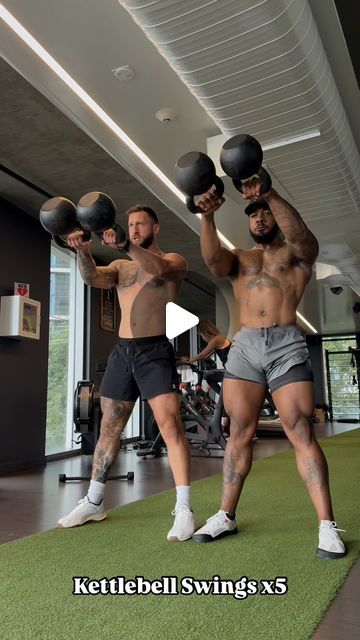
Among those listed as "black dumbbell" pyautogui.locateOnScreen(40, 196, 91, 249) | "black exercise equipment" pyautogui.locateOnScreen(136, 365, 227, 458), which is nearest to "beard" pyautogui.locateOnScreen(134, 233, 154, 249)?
"black dumbbell" pyautogui.locateOnScreen(40, 196, 91, 249)

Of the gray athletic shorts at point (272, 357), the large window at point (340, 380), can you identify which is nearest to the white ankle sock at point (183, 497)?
the gray athletic shorts at point (272, 357)

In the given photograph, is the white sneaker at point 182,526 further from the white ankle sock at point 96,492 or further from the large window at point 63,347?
the large window at point 63,347

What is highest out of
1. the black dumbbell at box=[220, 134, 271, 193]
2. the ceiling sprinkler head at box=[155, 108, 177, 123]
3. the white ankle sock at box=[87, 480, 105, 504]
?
the ceiling sprinkler head at box=[155, 108, 177, 123]

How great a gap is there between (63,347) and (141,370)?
4.22m

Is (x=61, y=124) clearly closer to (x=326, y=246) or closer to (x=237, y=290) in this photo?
(x=237, y=290)

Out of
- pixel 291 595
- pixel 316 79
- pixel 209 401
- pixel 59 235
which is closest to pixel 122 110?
pixel 316 79

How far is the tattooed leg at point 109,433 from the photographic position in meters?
2.24

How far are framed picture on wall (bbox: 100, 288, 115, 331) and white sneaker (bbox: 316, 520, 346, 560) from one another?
5353 mm

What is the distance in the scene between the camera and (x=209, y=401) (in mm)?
5930

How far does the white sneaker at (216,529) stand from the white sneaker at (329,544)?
375mm

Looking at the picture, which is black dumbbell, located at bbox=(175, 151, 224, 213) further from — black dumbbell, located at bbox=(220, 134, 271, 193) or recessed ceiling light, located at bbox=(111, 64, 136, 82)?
recessed ceiling light, located at bbox=(111, 64, 136, 82)

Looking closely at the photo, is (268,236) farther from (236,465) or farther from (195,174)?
(236,465)

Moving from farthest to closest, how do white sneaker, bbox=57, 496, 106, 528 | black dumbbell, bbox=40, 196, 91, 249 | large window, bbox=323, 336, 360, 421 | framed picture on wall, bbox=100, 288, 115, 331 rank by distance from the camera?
large window, bbox=323, 336, 360, 421 < framed picture on wall, bbox=100, 288, 115, 331 < white sneaker, bbox=57, 496, 106, 528 < black dumbbell, bbox=40, 196, 91, 249

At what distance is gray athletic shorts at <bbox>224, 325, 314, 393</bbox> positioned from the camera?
1.85 m
